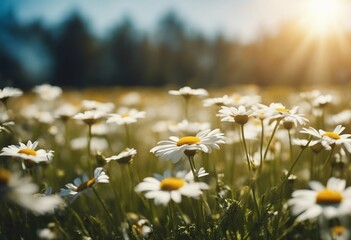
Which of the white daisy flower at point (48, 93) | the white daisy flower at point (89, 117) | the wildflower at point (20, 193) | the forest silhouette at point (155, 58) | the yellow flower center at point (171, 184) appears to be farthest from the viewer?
the forest silhouette at point (155, 58)

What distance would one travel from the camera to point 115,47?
1556 inches

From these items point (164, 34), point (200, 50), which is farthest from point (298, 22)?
point (164, 34)

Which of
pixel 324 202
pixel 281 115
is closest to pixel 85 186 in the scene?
pixel 281 115

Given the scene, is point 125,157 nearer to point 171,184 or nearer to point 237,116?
point 171,184

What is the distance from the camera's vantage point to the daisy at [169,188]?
1600mm

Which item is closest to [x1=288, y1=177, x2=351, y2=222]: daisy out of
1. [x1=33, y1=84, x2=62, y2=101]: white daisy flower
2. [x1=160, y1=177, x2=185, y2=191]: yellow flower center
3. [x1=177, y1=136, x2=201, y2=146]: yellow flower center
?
[x1=160, y1=177, x2=185, y2=191]: yellow flower center

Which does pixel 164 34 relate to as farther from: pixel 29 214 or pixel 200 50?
pixel 29 214

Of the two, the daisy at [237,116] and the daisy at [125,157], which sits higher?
the daisy at [237,116]

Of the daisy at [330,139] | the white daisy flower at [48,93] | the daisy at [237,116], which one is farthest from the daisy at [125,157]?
the white daisy flower at [48,93]

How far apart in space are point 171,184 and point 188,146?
0.78 ft

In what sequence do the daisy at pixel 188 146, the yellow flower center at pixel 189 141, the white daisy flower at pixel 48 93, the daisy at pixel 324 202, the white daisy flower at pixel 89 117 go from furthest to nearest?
the white daisy flower at pixel 48 93, the white daisy flower at pixel 89 117, the yellow flower center at pixel 189 141, the daisy at pixel 188 146, the daisy at pixel 324 202

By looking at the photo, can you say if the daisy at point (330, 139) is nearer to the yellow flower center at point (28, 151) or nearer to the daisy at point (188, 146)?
the daisy at point (188, 146)

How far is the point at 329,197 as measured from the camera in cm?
148

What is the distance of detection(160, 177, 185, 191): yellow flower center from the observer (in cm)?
171
